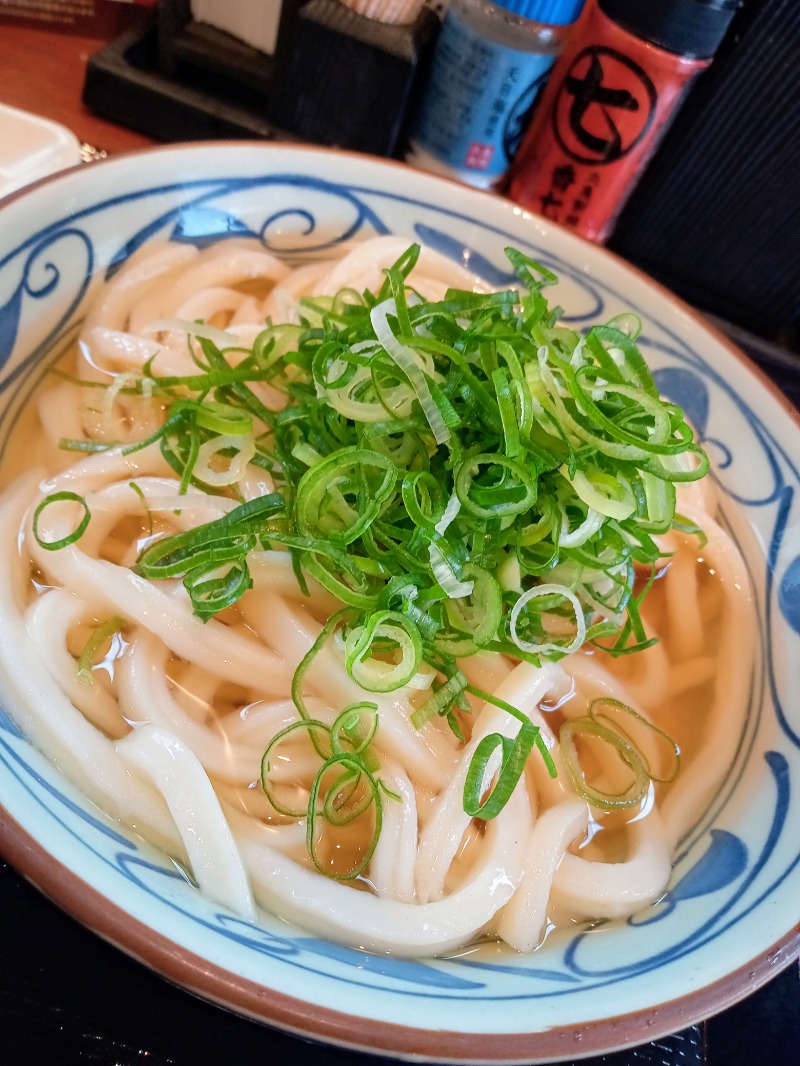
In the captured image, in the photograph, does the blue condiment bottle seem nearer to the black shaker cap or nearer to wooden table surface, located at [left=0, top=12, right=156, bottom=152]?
the black shaker cap

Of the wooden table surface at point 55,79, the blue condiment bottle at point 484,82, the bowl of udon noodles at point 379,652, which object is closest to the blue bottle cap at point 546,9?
the blue condiment bottle at point 484,82

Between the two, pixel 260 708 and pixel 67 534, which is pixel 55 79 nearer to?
pixel 67 534

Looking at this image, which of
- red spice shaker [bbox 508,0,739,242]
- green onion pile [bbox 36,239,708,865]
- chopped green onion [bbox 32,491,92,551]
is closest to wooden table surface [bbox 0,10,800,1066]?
green onion pile [bbox 36,239,708,865]

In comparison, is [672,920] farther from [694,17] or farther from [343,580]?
[694,17]

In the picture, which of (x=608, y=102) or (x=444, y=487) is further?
(x=608, y=102)

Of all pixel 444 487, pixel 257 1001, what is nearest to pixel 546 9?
pixel 444 487
